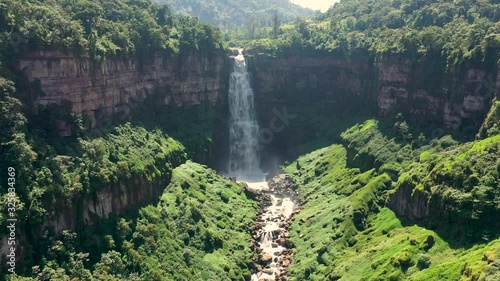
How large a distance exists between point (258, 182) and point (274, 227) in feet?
90.5

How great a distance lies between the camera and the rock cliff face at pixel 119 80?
7950 cm

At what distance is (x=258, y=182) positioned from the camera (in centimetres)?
12425

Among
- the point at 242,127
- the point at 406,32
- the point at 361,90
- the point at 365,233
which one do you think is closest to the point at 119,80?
the point at 242,127

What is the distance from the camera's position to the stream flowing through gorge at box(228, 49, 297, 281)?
8581 cm

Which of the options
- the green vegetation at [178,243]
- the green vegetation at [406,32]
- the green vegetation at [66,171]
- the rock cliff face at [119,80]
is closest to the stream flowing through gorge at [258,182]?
the green vegetation at [178,243]

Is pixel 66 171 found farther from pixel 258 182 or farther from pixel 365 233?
pixel 258 182

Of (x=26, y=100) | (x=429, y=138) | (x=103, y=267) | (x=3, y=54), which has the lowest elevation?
(x=103, y=267)

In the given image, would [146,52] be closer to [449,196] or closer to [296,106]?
[296,106]

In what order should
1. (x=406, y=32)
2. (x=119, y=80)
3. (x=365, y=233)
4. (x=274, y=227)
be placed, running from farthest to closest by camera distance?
(x=406, y=32), (x=119, y=80), (x=274, y=227), (x=365, y=233)

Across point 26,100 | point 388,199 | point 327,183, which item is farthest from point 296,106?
point 26,100

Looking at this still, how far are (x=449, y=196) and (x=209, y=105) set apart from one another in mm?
76142

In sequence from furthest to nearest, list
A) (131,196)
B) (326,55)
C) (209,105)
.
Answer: (326,55)
(209,105)
(131,196)

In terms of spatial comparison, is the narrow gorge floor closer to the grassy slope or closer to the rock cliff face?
the grassy slope

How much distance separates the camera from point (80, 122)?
8156 centimetres
